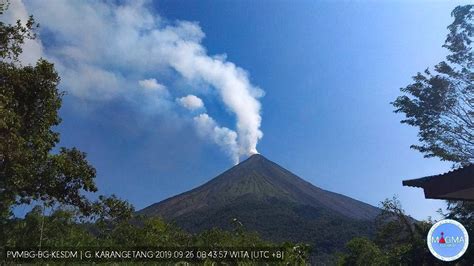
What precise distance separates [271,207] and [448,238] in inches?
5042

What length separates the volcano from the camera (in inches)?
3713

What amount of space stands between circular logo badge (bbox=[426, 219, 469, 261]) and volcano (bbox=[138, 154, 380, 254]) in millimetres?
71792

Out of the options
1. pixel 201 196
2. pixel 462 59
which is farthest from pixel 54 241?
pixel 201 196

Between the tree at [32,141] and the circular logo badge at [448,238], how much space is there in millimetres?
9264

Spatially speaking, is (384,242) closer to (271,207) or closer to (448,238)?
(448,238)

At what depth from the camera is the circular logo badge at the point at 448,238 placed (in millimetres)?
8133

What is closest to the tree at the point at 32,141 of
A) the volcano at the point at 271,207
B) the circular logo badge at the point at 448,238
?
the circular logo badge at the point at 448,238

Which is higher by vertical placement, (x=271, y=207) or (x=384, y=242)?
(x=271, y=207)

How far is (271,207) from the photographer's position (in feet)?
440

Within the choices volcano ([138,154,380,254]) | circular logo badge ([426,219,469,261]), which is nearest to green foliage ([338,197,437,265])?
circular logo badge ([426,219,469,261])

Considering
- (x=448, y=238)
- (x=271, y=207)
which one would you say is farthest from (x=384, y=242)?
(x=271, y=207)

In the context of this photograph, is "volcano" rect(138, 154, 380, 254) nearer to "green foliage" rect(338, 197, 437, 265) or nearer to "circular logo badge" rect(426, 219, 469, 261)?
"green foliage" rect(338, 197, 437, 265)

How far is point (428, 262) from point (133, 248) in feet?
37.8

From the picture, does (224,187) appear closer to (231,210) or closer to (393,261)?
(231,210)
